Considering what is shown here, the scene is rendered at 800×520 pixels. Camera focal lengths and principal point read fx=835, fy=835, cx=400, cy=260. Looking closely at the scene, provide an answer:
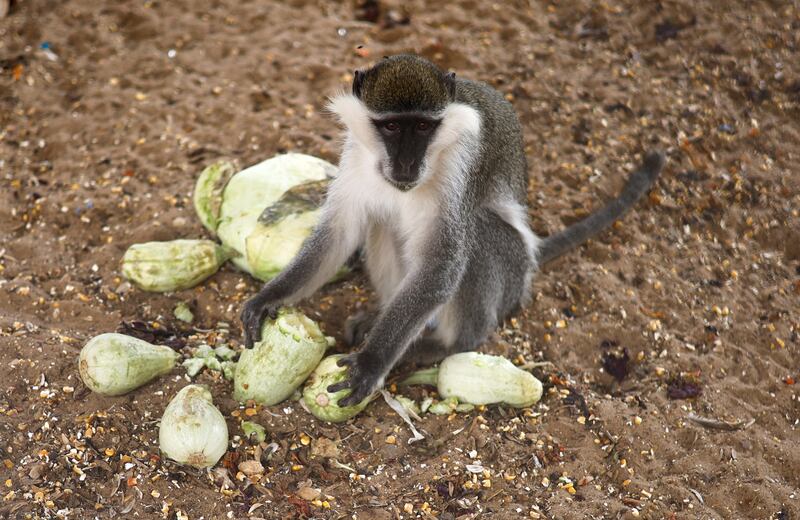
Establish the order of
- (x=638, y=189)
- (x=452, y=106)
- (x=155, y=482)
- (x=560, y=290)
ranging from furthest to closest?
(x=638, y=189) < (x=560, y=290) < (x=452, y=106) < (x=155, y=482)

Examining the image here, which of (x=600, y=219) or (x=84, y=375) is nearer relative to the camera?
(x=84, y=375)

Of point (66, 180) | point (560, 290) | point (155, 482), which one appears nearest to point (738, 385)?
point (560, 290)

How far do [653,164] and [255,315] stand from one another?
2.32 meters

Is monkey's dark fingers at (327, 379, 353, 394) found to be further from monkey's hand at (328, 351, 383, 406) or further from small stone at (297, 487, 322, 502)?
small stone at (297, 487, 322, 502)

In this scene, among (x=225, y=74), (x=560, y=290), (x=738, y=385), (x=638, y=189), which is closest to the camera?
(x=738, y=385)

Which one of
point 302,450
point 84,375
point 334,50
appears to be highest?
point 334,50

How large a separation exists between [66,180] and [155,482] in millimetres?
2118

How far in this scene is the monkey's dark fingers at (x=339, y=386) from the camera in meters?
3.05

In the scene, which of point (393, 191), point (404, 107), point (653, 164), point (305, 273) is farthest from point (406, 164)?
point (653, 164)

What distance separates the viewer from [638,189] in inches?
168

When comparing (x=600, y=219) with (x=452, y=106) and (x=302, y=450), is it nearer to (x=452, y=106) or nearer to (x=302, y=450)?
(x=452, y=106)

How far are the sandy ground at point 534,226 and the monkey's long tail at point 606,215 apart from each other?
0.37 feet

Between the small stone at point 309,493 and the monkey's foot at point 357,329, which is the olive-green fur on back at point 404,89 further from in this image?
the small stone at point 309,493

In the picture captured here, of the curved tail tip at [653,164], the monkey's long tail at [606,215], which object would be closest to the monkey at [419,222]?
the monkey's long tail at [606,215]
